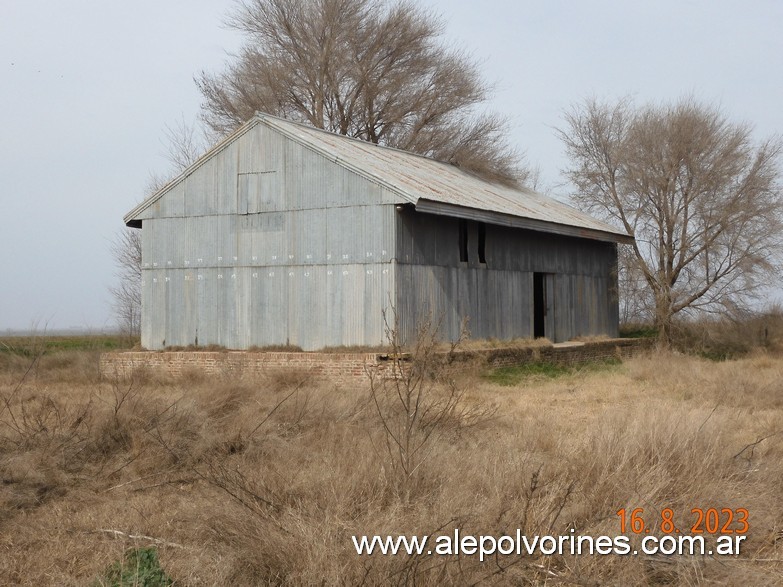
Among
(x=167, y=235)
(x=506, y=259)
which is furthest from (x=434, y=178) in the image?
(x=167, y=235)

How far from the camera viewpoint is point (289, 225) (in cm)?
1936

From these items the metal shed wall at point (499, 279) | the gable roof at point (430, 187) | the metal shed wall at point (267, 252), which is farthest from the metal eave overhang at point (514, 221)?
the metal shed wall at point (267, 252)

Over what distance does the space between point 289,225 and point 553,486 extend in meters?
13.4

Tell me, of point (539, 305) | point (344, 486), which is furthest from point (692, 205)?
point (344, 486)

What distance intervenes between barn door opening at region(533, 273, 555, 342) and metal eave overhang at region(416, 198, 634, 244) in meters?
1.34

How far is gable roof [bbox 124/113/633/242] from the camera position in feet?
60.5

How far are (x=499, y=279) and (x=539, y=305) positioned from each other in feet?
10.2

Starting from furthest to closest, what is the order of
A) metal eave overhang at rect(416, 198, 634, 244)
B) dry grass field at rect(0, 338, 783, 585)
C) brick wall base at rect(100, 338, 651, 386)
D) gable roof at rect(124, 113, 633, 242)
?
gable roof at rect(124, 113, 633, 242)
metal eave overhang at rect(416, 198, 634, 244)
brick wall base at rect(100, 338, 651, 386)
dry grass field at rect(0, 338, 783, 585)

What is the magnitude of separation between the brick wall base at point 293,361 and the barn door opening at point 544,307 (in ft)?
2.84

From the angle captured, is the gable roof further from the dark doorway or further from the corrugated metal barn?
the dark doorway
